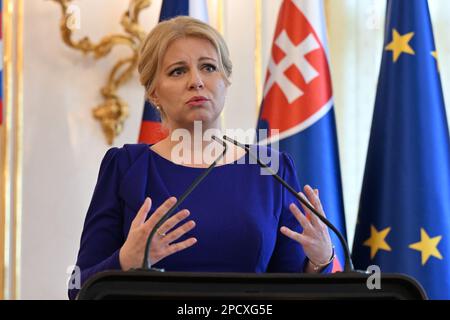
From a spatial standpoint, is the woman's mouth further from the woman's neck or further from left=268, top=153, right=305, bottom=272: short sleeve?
left=268, top=153, right=305, bottom=272: short sleeve

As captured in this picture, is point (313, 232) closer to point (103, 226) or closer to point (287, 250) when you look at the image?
point (287, 250)

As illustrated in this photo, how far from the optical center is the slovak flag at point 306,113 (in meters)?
3.28

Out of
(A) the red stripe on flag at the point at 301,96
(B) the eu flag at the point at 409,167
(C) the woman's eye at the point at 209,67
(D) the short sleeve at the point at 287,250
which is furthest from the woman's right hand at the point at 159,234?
(A) the red stripe on flag at the point at 301,96

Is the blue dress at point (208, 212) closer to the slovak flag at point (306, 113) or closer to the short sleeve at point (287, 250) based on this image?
the short sleeve at point (287, 250)

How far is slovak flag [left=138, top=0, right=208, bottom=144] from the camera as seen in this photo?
3.37 metres

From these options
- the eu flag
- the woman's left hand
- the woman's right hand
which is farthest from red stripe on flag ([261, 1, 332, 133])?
the woman's right hand

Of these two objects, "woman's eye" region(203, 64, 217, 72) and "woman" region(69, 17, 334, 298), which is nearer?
"woman" region(69, 17, 334, 298)

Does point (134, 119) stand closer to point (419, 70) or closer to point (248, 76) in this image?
point (248, 76)

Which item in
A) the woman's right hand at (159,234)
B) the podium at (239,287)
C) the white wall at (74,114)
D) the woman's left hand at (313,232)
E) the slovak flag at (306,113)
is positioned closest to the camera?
the podium at (239,287)

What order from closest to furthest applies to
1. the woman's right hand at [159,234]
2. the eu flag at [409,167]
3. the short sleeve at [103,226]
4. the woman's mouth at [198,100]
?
the woman's right hand at [159,234] < the short sleeve at [103,226] < the woman's mouth at [198,100] < the eu flag at [409,167]

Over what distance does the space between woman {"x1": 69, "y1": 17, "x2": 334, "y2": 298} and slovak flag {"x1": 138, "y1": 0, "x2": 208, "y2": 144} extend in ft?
3.85

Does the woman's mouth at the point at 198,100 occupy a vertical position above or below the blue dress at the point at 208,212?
above

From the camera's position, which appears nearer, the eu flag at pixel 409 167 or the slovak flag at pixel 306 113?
the eu flag at pixel 409 167
